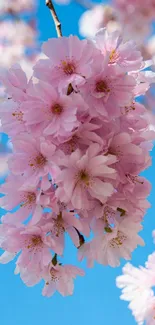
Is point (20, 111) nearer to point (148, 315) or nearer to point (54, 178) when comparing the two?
point (54, 178)

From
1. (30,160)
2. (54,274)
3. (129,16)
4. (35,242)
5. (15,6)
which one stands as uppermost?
(15,6)

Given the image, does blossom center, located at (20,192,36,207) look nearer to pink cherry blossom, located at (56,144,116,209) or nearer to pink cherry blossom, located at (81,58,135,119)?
pink cherry blossom, located at (56,144,116,209)

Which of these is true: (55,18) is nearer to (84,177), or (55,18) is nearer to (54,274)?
(84,177)

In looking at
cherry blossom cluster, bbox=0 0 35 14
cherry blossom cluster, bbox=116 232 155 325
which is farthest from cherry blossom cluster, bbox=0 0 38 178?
cherry blossom cluster, bbox=116 232 155 325

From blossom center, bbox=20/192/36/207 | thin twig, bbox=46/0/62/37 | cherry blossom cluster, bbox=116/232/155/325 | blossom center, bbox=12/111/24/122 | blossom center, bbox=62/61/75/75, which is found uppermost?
thin twig, bbox=46/0/62/37

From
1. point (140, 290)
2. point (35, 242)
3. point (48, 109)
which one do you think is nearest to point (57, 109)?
point (48, 109)

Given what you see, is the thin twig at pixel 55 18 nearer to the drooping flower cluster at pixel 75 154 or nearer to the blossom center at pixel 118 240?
the drooping flower cluster at pixel 75 154

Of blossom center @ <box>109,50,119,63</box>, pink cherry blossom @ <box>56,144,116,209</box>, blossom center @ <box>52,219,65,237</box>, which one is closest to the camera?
pink cherry blossom @ <box>56,144,116,209</box>
